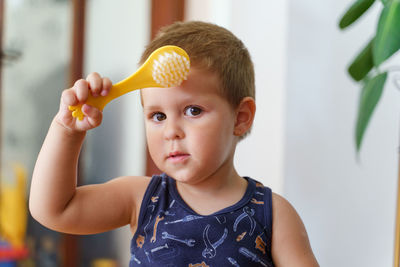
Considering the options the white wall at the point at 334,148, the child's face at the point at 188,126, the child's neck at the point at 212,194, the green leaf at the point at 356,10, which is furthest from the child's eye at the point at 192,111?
the white wall at the point at 334,148

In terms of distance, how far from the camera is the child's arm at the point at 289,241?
2.22ft

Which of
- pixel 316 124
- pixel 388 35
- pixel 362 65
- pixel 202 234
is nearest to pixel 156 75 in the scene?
pixel 202 234

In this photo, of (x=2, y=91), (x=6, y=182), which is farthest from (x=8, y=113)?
(x=6, y=182)

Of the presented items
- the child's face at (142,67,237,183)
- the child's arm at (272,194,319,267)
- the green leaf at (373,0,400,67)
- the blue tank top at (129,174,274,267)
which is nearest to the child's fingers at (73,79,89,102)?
the child's face at (142,67,237,183)

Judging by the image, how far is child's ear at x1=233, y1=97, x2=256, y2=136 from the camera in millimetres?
721

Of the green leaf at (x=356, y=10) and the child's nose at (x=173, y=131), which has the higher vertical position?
the green leaf at (x=356, y=10)

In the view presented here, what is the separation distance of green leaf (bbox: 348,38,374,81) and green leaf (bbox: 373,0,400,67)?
0.63ft

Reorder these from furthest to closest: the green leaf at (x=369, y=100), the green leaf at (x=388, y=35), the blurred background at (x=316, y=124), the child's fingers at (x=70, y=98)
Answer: the blurred background at (x=316, y=124) < the green leaf at (x=369, y=100) < the green leaf at (x=388, y=35) < the child's fingers at (x=70, y=98)

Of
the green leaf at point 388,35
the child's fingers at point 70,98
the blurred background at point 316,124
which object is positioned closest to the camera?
the child's fingers at point 70,98

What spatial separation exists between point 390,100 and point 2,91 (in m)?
1.38

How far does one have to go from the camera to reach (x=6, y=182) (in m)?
1.87

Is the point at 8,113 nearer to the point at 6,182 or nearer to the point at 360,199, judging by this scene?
the point at 6,182

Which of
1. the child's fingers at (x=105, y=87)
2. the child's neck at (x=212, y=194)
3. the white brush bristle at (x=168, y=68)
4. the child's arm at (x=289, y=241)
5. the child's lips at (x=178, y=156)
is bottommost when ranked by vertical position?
the child's arm at (x=289, y=241)

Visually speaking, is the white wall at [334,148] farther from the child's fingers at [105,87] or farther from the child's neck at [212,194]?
the child's fingers at [105,87]
